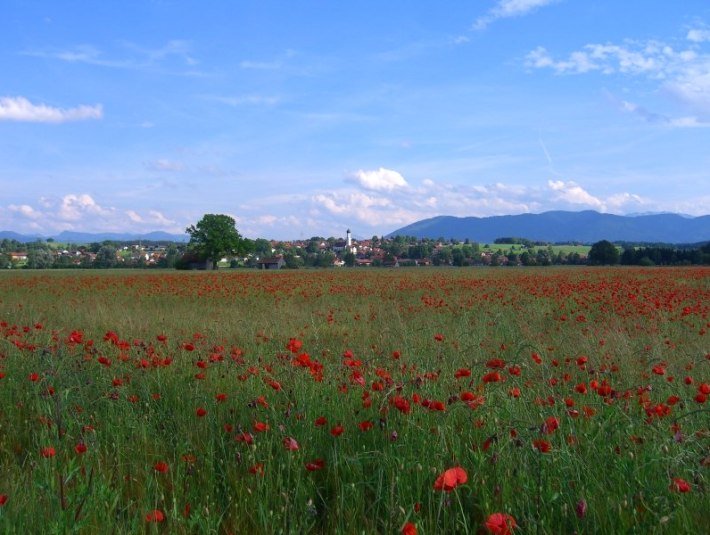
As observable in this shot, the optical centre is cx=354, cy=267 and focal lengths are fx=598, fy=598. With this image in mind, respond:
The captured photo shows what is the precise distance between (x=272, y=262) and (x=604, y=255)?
41.1m

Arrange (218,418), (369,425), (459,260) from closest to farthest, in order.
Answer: (369,425) → (218,418) → (459,260)

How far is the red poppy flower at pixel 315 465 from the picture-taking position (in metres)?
3.07

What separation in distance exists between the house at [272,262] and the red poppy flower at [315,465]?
75057 mm

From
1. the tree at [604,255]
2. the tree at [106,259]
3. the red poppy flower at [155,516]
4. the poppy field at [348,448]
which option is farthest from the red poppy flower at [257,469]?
the tree at [106,259]

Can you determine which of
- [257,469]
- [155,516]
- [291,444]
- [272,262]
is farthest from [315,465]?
[272,262]

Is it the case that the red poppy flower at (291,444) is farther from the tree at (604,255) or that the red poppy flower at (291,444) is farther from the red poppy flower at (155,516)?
the tree at (604,255)

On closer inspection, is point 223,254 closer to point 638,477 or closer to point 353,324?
point 353,324

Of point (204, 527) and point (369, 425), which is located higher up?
point (369, 425)

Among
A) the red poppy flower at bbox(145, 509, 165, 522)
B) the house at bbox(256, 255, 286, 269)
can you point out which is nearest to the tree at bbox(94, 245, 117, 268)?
the house at bbox(256, 255, 286, 269)

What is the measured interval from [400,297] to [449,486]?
52.4 feet

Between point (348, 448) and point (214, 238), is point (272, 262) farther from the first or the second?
point (348, 448)

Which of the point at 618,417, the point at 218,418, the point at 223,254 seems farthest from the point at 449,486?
the point at 223,254

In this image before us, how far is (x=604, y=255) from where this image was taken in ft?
221

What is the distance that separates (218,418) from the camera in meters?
4.30
